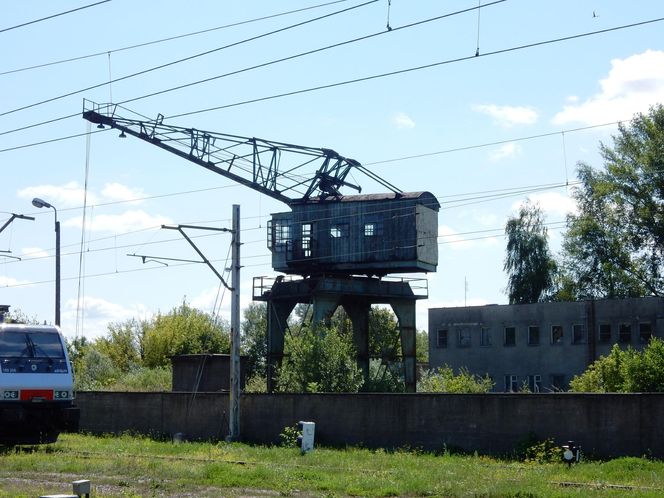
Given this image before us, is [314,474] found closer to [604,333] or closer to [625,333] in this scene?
[625,333]

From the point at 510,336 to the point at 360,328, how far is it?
18445 mm

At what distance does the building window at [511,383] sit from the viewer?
64250mm

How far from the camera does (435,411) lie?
26781 mm

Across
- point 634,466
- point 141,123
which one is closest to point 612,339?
point 141,123

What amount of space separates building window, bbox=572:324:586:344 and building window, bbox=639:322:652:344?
11.9ft

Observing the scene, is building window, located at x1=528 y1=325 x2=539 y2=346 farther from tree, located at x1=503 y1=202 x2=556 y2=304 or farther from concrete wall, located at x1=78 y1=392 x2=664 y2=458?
concrete wall, located at x1=78 y1=392 x2=664 y2=458

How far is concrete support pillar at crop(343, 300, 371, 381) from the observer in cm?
4922

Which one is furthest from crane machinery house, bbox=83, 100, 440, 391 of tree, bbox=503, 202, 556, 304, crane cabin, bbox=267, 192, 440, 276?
tree, bbox=503, 202, 556, 304

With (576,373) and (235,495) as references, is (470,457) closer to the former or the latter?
(235,495)

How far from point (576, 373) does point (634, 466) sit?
135 feet

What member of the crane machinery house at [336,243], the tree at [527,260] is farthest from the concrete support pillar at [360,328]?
the tree at [527,260]

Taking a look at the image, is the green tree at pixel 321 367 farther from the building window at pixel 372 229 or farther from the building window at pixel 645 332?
the building window at pixel 645 332

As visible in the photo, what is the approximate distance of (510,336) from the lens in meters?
64.8

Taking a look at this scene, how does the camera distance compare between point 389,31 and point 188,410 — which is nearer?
point 389,31
